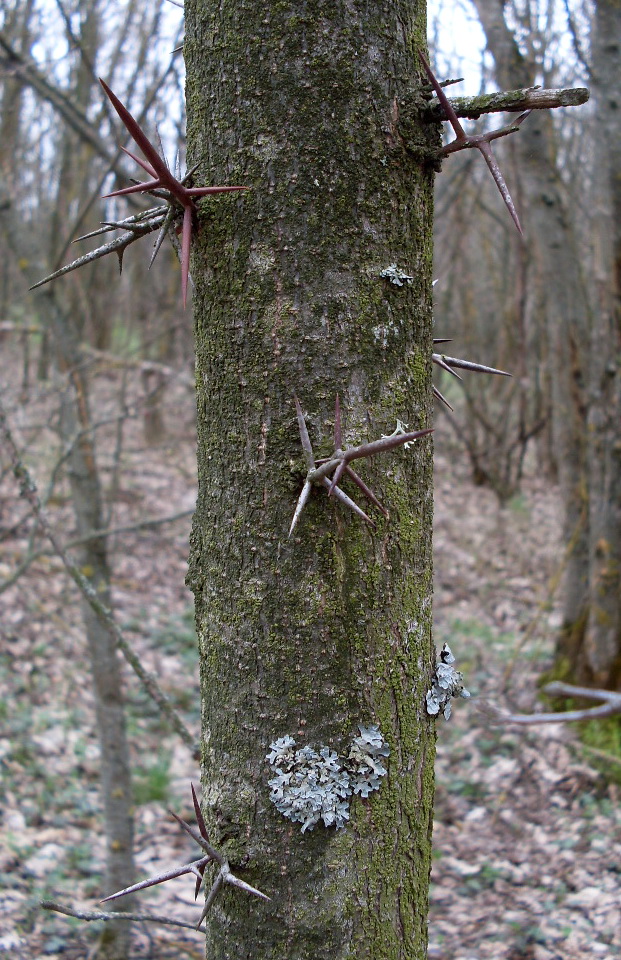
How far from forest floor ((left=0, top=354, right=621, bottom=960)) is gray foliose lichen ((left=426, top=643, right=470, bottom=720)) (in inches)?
24.1

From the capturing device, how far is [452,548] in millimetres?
8703

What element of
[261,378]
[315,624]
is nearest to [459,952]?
[315,624]

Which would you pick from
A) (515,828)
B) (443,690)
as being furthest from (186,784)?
(443,690)

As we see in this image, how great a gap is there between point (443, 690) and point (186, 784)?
12.6 feet

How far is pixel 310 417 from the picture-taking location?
1.04 m

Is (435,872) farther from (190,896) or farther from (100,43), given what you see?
→ (100,43)

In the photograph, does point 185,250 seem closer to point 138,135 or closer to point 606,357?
point 138,135

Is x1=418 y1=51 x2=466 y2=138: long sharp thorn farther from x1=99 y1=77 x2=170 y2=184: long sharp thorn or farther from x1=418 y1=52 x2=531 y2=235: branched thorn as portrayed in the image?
x1=99 y1=77 x2=170 y2=184: long sharp thorn

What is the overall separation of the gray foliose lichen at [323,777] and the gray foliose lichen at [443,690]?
123 millimetres

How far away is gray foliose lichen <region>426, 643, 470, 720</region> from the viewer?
1.16 m

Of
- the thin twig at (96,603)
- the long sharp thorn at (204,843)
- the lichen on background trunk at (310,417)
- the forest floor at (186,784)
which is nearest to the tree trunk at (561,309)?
the forest floor at (186,784)

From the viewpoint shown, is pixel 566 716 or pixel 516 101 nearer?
pixel 566 716

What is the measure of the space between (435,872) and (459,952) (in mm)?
661

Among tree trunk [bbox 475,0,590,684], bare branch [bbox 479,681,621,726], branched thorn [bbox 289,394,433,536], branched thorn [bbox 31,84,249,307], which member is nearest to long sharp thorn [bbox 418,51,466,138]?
branched thorn [bbox 31,84,249,307]
